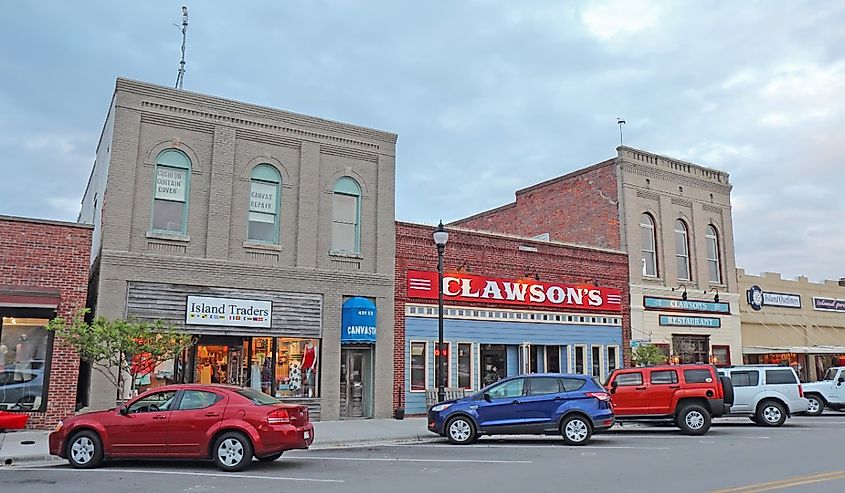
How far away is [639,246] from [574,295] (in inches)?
186

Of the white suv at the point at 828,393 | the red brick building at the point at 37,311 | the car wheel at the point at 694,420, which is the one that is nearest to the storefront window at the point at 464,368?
the car wheel at the point at 694,420

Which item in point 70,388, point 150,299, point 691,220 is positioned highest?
point 691,220

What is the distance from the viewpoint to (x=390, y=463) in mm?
12586

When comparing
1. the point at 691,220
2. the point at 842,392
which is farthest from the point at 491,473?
the point at 691,220

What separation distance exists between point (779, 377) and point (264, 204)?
622 inches

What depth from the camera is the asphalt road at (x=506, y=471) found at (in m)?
9.80

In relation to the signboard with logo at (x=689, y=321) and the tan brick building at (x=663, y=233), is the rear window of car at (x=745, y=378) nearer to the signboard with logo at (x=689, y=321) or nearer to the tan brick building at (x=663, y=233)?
the tan brick building at (x=663, y=233)

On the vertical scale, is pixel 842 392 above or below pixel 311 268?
below

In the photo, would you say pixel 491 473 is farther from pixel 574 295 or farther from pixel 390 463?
A: pixel 574 295

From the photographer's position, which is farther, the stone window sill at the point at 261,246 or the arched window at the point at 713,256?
the arched window at the point at 713,256

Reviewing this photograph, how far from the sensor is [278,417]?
1163 centimetres

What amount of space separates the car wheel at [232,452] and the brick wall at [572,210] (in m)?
21.0

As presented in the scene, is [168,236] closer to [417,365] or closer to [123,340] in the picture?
[123,340]

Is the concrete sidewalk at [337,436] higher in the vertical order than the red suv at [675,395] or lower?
lower
